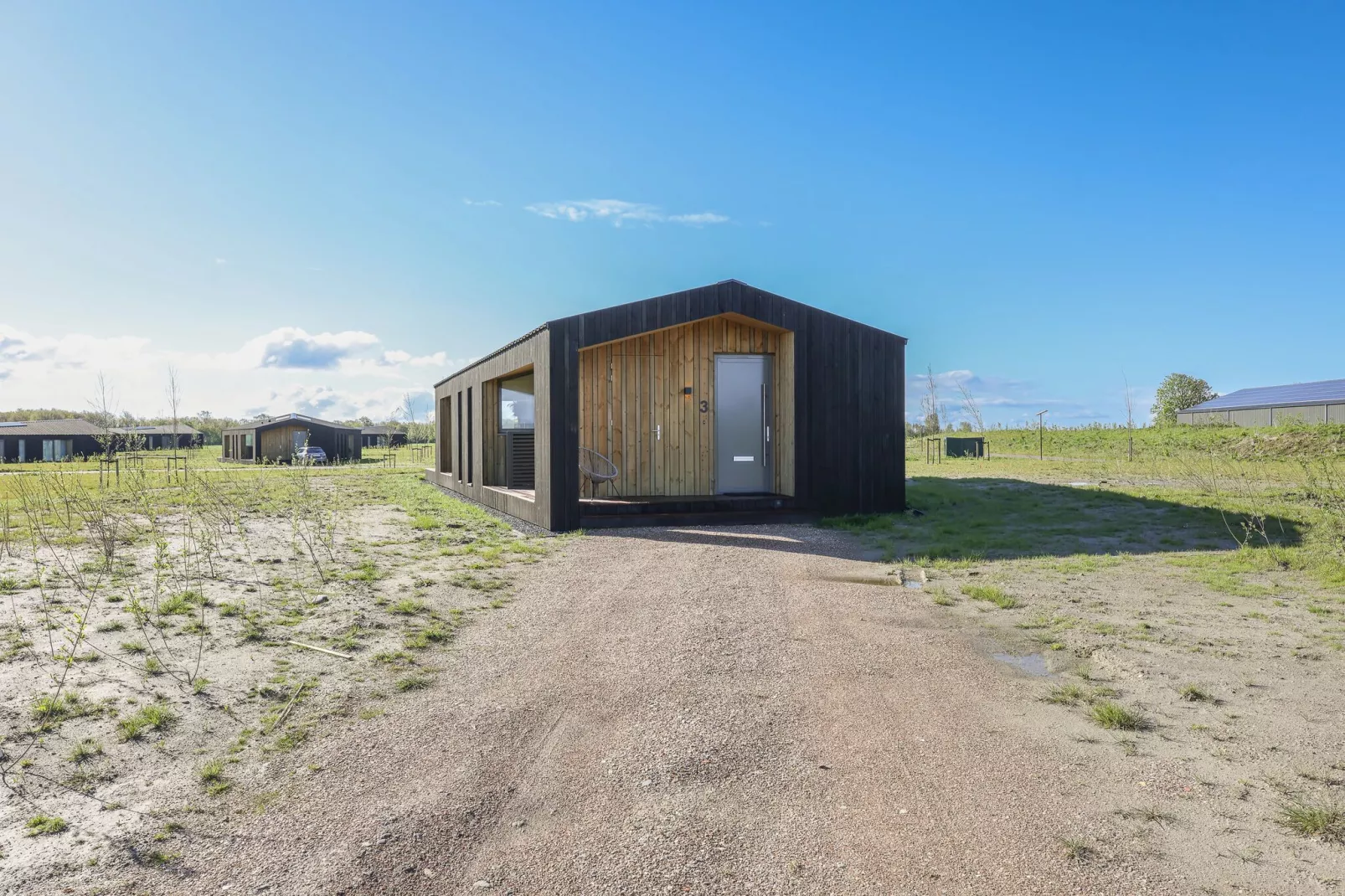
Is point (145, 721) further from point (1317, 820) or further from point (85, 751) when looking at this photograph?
point (1317, 820)

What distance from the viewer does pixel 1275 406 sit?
124 feet

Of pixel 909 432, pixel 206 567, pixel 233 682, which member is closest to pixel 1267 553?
pixel 233 682

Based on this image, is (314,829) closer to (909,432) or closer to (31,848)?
(31,848)

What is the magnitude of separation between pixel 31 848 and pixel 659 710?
2.19 metres

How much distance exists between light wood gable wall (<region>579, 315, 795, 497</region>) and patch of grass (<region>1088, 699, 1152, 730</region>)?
7.36 metres

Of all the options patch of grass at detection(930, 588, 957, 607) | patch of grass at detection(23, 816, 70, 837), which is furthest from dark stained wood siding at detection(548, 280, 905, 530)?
patch of grass at detection(23, 816, 70, 837)

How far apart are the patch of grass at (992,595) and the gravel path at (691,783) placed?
92 cm

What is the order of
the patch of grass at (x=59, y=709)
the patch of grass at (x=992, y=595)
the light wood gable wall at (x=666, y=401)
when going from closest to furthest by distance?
the patch of grass at (x=59, y=709)
the patch of grass at (x=992, y=595)
the light wood gable wall at (x=666, y=401)

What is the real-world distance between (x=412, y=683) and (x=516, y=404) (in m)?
9.42

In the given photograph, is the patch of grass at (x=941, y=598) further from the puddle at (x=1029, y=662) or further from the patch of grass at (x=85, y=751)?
the patch of grass at (x=85, y=751)

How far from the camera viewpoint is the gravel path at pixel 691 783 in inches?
84.4

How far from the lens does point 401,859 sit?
223 centimetres

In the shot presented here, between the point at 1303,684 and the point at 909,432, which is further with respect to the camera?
the point at 909,432

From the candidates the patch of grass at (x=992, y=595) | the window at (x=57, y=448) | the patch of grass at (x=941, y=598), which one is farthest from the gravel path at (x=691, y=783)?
the window at (x=57, y=448)
